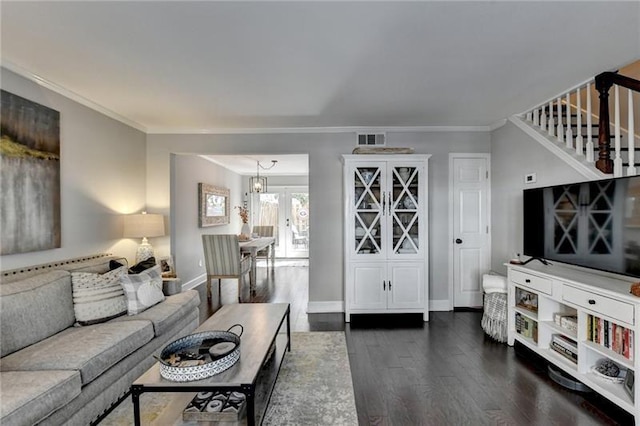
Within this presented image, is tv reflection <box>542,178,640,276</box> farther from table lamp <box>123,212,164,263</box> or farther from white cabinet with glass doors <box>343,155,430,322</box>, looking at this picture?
table lamp <box>123,212,164,263</box>

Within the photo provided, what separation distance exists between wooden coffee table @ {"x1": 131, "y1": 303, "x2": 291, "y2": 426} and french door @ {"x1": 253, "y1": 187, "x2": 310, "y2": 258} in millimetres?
5973

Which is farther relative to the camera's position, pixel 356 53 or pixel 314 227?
pixel 314 227

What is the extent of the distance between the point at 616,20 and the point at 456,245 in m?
2.92

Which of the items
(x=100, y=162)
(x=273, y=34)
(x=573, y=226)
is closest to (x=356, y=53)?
(x=273, y=34)

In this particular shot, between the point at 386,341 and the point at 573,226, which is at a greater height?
the point at 573,226

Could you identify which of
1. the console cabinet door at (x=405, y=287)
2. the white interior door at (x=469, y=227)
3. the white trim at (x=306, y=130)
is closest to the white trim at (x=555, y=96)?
the white trim at (x=306, y=130)

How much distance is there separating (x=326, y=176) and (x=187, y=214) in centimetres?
260

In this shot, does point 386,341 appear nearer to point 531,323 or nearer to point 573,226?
point 531,323

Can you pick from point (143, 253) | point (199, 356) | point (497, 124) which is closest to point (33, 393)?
point (199, 356)

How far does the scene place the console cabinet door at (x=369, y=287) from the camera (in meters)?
3.99

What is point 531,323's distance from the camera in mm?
2996

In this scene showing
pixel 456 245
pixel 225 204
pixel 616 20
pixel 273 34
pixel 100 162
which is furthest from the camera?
pixel 225 204

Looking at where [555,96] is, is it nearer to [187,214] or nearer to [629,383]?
[629,383]

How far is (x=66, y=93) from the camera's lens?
9.92 ft
